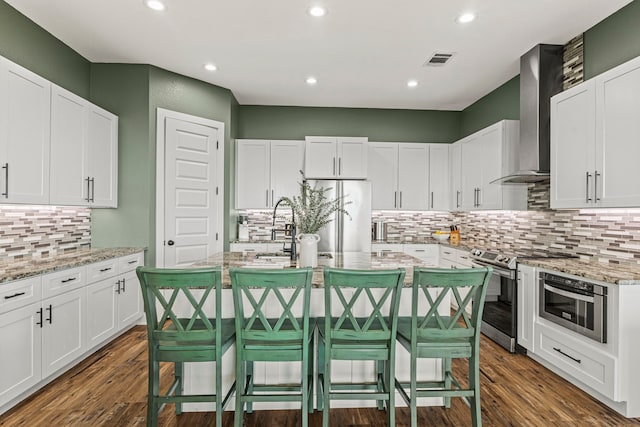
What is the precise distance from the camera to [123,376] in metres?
3.02

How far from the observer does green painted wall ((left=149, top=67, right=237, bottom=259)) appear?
4242 millimetres

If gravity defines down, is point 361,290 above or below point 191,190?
below

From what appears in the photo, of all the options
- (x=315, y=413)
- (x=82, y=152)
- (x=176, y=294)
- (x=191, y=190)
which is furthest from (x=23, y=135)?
(x=315, y=413)

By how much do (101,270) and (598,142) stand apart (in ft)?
14.3

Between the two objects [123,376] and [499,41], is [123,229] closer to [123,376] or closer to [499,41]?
[123,376]

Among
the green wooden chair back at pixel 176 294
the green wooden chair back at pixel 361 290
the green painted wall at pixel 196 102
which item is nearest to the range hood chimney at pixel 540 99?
the green wooden chair back at pixel 361 290

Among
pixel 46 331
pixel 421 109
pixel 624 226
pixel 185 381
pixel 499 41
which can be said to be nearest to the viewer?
pixel 185 381

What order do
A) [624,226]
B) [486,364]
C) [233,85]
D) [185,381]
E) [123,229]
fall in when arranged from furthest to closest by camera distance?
1. [233,85]
2. [123,229]
3. [486,364]
4. [624,226]
5. [185,381]

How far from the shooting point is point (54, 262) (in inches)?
117

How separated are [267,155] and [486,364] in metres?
3.89

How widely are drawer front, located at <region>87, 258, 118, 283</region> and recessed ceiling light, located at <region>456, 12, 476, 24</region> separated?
3.80 metres

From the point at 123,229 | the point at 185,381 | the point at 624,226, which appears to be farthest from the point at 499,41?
the point at 123,229

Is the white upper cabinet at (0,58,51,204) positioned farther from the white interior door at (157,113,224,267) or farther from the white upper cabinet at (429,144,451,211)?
the white upper cabinet at (429,144,451,211)

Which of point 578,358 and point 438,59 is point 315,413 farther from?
point 438,59
